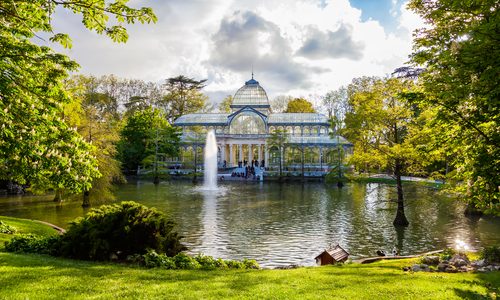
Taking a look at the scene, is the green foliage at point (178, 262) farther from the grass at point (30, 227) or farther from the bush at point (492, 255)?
the bush at point (492, 255)

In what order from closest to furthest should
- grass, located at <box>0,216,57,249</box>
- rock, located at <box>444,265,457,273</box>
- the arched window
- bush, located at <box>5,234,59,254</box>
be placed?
rock, located at <box>444,265,457,273</box> < bush, located at <box>5,234,59,254</box> < grass, located at <box>0,216,57,249</box> < the arched window

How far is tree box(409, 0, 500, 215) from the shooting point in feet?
22.1

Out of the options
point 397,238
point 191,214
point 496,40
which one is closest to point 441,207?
point 397,238

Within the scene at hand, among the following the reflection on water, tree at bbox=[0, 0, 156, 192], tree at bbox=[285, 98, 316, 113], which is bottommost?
the reflection on water

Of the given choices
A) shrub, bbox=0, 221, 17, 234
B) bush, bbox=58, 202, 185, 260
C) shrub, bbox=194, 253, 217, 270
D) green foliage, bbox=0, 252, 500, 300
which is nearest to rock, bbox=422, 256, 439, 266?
green foliage, bbox=0, 252, 500, 300

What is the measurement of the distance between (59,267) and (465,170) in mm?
9468

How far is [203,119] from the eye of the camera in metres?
57.1

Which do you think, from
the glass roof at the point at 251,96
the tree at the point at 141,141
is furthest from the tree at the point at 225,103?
the tree at the point at 141,141

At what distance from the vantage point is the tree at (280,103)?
77.4m

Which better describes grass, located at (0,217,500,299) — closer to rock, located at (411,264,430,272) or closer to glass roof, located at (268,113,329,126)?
rock, located at (411,264,430,272)

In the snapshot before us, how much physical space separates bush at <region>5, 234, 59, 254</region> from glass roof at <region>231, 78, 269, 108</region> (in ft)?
165

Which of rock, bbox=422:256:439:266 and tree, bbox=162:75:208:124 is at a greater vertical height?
tree, bbox=162:75:208:124

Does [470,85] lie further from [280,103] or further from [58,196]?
[280,103]

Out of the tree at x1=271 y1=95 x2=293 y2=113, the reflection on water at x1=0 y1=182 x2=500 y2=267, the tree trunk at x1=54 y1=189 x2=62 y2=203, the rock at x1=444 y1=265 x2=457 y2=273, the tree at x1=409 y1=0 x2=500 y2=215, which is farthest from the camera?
the tree at x1=271 y1=95 x2=293 y2=113
